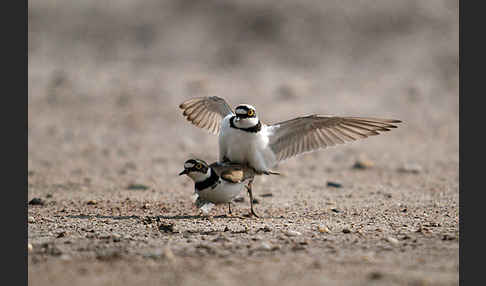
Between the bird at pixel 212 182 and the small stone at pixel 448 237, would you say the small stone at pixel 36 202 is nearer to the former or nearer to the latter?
the bird at pixel 212 182

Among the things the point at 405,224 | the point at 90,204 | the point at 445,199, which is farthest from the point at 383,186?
the point at 90,204

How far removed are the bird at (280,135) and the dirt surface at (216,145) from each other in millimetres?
554

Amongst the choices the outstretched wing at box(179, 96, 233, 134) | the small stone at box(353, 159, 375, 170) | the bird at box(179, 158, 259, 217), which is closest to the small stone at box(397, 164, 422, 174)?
the small stone at box(353, 159, 375, 170)

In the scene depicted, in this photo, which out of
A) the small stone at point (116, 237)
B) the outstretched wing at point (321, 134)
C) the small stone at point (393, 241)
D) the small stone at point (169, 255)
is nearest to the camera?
the small stone at point (169, 255)

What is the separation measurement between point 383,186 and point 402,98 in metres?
5.89

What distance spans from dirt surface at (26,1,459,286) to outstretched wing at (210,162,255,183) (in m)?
0.38

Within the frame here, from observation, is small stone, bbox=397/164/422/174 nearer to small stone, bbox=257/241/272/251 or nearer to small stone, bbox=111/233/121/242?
small stone, bbox=257/241/272/251

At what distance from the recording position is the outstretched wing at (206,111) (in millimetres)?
7223

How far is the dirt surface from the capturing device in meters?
4.37

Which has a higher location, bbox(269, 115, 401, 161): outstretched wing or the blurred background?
the blurred background

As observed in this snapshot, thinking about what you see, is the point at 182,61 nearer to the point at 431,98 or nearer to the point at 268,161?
the point at 431,98

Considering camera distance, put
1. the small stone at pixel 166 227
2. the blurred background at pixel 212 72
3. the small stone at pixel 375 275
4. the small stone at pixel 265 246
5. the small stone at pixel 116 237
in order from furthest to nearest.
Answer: the blurred background at pixel 212 72 < the small stone at pixel 166 227 < the small stone at pixel 116 237 < the small stone at pixel 265 246 < the small stone at pixel 375 275

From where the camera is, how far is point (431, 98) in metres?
13.5

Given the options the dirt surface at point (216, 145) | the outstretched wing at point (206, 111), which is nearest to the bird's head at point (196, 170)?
the dirt surface at point (216, 145)
